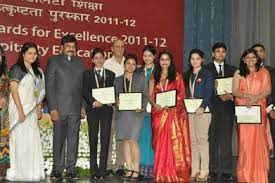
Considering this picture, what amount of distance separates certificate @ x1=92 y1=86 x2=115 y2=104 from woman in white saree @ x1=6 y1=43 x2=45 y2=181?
25.5 inches

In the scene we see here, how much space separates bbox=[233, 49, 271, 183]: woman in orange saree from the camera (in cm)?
486

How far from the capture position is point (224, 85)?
205 inches

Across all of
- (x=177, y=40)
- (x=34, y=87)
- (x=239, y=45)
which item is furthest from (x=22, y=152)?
(x=239, y=45)

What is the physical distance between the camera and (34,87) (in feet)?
15.7

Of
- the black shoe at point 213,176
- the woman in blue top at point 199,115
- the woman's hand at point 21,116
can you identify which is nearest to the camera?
the woman's hand at point 21,116

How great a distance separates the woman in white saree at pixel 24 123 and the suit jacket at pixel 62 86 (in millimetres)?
167

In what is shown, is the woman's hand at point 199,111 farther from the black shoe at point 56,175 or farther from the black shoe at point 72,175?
the black shoe at point 56,175

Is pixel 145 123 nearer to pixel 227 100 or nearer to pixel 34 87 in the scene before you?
pixel 227 100

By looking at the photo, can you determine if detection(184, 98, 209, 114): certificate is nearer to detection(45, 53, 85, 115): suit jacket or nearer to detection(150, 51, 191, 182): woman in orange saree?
detection(150, 51, 191, 182): woman in orange saree

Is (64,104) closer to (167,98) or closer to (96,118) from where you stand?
(96,118)

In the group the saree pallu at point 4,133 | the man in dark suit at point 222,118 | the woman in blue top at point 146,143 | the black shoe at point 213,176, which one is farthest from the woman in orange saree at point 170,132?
the saree pallu at point 4,133

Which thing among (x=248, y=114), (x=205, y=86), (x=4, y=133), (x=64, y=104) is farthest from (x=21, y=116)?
(x=248, y=114)

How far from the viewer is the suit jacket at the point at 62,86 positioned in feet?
16.1

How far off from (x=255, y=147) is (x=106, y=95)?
1.62m
